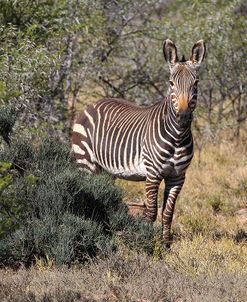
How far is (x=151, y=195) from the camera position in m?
9.12

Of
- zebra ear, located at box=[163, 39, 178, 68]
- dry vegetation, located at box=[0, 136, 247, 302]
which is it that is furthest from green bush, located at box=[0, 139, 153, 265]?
zebra ear, located at box=[163, 39, 178, 68]

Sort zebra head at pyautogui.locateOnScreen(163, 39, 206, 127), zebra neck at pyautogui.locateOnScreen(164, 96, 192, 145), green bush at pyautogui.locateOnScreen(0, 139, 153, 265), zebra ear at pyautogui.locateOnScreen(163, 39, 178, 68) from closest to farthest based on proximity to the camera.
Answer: green bush at pyautogui.locateOnScreen(0, 139, 153, 265) → zebra head at pyautogui.locateOnScreen(163, 39, 206, 127) → zebra neck at pyautogui.locateOnScreen(164, 96, 192, 145) → zebra ear at pyautogui.locateOnScreen(163, 39, 178, 68)

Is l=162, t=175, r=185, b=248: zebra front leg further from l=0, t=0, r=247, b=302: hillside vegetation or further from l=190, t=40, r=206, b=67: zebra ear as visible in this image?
l=190, t=40, r=206, b=67: zebra ear

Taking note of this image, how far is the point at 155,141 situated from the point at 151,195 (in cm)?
67

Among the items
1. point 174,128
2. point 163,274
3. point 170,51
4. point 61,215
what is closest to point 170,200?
point 174,128

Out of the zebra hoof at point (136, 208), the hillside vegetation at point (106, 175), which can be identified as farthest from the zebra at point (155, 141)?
the zebra hoof at point (136, 208)

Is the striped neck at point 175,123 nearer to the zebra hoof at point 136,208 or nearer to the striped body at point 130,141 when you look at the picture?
the striped body at point 130,141

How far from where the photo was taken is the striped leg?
9.09 m

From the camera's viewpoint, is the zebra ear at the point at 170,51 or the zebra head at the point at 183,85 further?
the zebra ear at the point at 170,51

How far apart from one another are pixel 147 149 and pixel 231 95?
8.99m

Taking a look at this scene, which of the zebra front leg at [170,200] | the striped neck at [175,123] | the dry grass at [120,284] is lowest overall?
the dry grass at [120,284]

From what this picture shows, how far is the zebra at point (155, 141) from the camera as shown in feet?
28.8

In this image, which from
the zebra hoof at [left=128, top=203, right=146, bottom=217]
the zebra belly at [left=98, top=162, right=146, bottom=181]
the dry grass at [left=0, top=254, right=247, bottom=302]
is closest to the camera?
the dry grass at [left=0, top=254, right=247, bottom=302]

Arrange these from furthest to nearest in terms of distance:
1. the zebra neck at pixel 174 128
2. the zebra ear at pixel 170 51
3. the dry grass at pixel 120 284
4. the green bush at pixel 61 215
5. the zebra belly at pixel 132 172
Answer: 1. the zebra belly at pixel 132 172
2. the zebra ear at pixel 170 51
3. the zebra neck at pixel 174 128
4. the green bush at pixel 61 215
5. the dry grass at pixel 120 284
